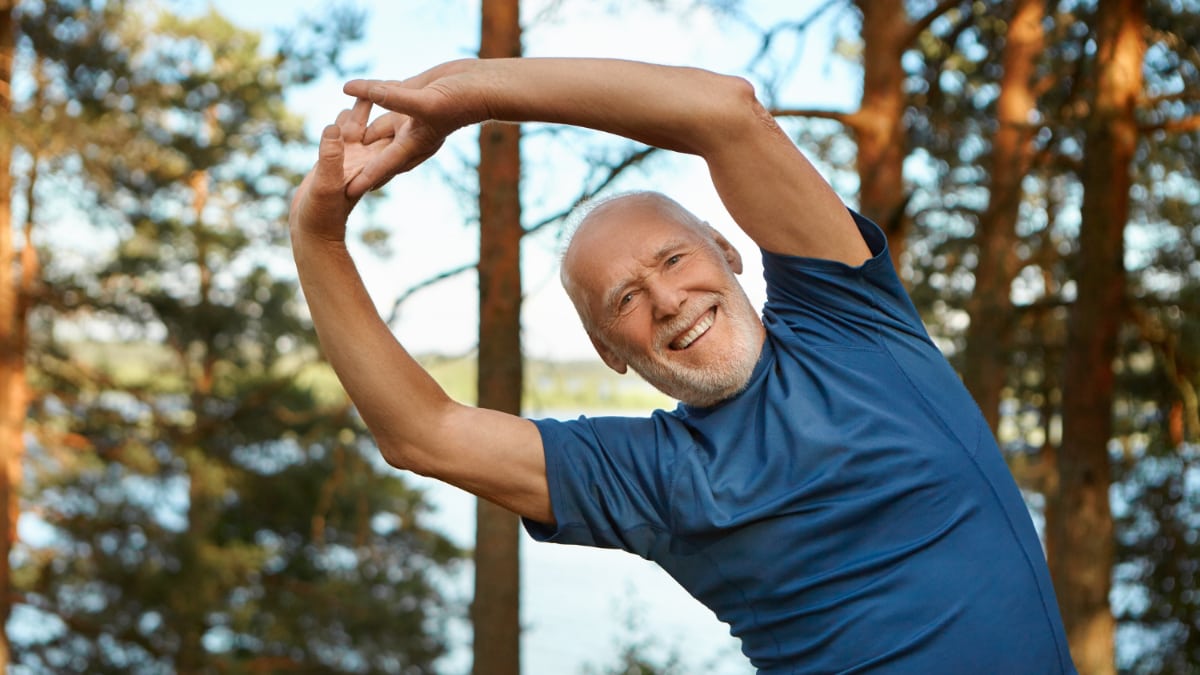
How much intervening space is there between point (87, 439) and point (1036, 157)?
31.4 ft

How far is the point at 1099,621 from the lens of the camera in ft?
21.9

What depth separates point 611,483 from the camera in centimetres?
148

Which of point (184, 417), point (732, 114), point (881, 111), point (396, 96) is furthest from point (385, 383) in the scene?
point (184, 417)

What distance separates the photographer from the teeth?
1.51 m

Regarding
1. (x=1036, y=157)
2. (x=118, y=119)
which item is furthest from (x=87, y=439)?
(x=1036, y=157)

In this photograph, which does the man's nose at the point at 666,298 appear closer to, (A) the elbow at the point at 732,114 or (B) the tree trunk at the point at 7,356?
(A) the elbow at the point at 732,114

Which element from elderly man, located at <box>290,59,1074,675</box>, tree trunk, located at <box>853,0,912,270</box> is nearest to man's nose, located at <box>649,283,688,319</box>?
elderly man, located at <box>290,59,1074,675</box>

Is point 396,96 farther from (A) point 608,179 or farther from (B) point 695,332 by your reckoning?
(A) point 608,179

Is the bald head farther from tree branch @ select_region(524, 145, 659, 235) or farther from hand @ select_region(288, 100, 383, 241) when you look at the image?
tree branch @ select_region(524, 145, 659, 235)

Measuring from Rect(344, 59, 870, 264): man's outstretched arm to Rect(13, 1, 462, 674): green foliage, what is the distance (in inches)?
371

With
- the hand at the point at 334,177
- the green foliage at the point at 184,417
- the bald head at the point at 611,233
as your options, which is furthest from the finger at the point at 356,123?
the green foliage at the point at 184,417

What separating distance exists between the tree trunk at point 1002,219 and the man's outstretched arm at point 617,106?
5.40 m

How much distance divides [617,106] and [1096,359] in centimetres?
611

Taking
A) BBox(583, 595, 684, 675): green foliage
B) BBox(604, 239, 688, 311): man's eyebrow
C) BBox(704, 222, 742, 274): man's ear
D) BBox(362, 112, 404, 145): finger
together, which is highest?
BBox(583, 595, 684, 675): green foliage
